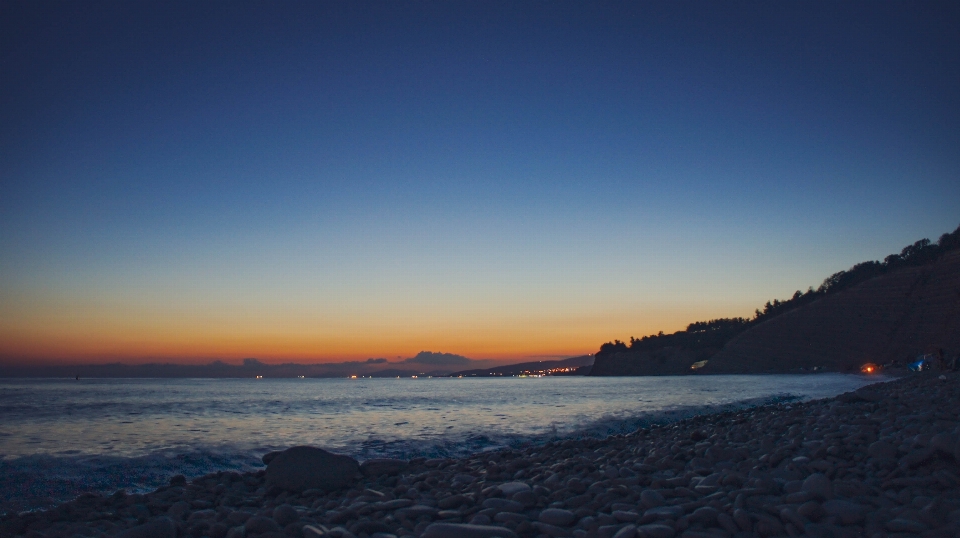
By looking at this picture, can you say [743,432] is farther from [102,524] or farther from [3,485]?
[3,485]

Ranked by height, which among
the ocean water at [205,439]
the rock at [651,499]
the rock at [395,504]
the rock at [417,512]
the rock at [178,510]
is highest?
the rock at [651,499]

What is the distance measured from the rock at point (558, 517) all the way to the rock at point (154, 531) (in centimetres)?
356

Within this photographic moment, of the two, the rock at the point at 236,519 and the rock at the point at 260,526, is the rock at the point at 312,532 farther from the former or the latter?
the rock at the point at 236,519

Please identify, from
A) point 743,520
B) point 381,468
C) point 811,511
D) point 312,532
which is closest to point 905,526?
point 811,511

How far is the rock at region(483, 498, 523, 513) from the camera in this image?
5.60 metres

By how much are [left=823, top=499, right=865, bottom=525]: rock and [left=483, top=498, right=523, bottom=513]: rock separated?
9.24 feet

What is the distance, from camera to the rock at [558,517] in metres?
5.01

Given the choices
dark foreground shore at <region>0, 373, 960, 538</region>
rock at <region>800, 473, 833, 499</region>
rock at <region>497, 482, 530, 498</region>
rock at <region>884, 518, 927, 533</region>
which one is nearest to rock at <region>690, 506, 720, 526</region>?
dark foreground shore at <region>0, 373, 960, 538</region>

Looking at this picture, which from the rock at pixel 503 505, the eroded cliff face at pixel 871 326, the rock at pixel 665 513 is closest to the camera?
the rock at pixel 665 513

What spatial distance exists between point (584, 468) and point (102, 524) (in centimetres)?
616

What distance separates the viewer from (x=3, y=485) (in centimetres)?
902

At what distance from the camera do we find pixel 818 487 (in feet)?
16.5

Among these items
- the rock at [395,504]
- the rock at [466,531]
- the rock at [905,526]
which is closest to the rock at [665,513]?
the rock at [466,531]

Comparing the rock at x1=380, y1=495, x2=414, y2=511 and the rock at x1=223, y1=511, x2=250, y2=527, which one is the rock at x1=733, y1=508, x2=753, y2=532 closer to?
the rock at x1=380, y1=495, x2=414, y2=511
